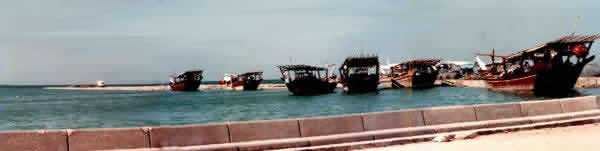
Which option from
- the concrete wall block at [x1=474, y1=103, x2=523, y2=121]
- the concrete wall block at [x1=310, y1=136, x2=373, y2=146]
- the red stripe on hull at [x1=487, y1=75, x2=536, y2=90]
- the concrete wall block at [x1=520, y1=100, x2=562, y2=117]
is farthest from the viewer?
the red stripe on hull at [x1=487, y1=75, x2=536, y2=90]

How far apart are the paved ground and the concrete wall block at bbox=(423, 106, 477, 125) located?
66cm

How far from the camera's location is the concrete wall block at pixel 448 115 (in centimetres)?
1027

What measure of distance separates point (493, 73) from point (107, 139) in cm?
6261

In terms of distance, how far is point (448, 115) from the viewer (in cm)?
1048

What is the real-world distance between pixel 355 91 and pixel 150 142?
193 feet

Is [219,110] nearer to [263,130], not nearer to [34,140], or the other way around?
[263,130]

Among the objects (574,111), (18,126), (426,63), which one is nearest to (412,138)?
(574,111)

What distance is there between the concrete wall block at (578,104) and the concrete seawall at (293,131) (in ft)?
0.09

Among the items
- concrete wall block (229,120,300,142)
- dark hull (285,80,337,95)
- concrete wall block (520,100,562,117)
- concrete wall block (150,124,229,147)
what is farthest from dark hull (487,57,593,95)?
concrete wall block (150,124,229,147)

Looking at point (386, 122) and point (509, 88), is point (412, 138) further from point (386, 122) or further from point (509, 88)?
point (509, 88)

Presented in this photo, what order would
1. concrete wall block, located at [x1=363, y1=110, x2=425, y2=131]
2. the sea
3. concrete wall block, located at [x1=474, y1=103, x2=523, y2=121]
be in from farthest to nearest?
1. the sea
2. concrete wall block, located at [x1=474, y1=103, x2=523, y2=121]
3. concrete wall block, located at [x1=363, y1=110, x2=425, y2=131]

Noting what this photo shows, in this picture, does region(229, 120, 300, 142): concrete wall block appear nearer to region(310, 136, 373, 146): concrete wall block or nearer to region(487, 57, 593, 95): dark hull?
region(310, 136, 373, 146): concrete wall block

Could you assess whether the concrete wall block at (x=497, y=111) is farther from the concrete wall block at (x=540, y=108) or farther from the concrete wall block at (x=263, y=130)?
the concrete wall block at (x=263, y=130)

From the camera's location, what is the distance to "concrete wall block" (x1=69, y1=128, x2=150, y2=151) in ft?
26.5
